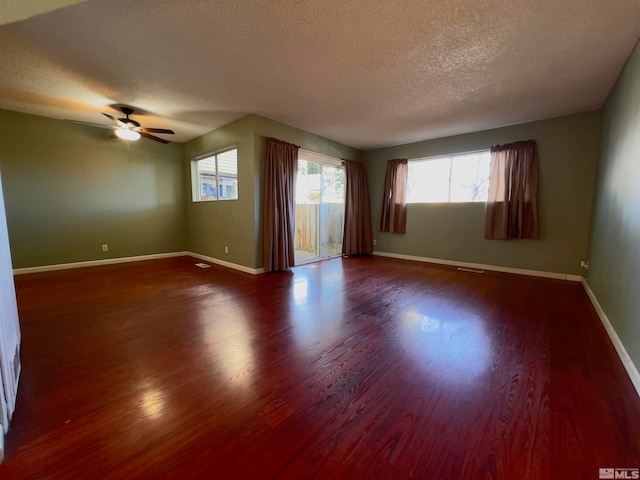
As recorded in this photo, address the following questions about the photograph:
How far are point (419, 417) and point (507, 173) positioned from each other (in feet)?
14.5

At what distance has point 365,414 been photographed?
1.30 m

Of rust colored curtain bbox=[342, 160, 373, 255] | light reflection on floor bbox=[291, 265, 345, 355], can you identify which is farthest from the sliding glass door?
light reflection on floor bbox=[291, 265, 345, 355]

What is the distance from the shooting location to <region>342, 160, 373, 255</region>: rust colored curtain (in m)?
5.74

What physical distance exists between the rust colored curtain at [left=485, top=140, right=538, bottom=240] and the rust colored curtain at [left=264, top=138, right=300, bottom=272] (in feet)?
11.3

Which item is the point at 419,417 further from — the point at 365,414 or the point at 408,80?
the point at 408,80

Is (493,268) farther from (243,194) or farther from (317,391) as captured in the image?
(243,194)

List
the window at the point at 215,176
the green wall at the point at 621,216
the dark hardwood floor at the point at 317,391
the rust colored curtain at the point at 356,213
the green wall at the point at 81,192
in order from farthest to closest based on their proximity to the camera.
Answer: the rust colored curtain at the point at 356,213 → the window at the point at 215,176 → the green wall at the point at 81,192 → the green wall at the point at 621,216 → the dark hardwood floor at the point at 317,391

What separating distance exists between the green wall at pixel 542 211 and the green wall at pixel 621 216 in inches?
23.6

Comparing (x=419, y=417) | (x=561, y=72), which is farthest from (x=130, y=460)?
(x=561, y=72)

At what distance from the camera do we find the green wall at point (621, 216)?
70.8 inches

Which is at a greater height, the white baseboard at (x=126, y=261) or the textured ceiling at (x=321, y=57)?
the textured ceiling at (x=321, y=57)

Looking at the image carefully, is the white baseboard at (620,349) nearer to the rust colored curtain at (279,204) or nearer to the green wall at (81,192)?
the rust colored curtain at (279,204)

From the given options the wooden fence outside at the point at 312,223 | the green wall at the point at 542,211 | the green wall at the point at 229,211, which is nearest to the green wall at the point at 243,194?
the green wall at the point at 229,211

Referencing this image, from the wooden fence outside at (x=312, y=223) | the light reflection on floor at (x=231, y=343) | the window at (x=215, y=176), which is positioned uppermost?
the window at (x=215, y=176)
